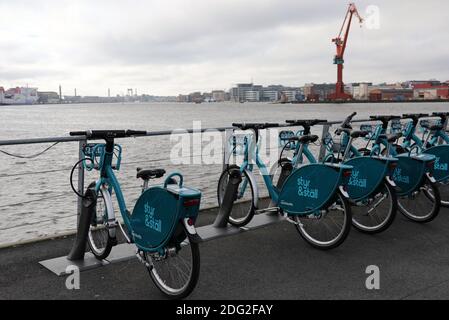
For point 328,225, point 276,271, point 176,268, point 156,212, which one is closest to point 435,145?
point 328,225

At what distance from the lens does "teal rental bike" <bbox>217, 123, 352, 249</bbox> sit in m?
4.35

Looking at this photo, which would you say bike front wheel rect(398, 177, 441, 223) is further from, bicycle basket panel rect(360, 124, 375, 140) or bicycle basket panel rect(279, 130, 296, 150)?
bicycle basket panel rect(279, 130, 296, 150)

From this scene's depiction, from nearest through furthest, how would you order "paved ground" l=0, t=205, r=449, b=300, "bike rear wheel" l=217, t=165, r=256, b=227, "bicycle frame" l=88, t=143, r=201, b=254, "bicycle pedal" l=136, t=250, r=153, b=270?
"bicycle frame" l=88, t=143, r=201, b=254 → "paved ground" l=0, t=205, r=449, b=300 → "bicycle pedal" l=136, t=250, r=153, b=270 → "bike rear wheel" l=217, t=165, r=256, b=227

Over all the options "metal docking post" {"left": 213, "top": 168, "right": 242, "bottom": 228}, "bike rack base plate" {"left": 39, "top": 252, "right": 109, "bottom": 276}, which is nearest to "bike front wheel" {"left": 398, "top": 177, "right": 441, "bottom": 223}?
"metal docking post" {"left": 213, "top": 168, "right": 242, "bottom": 228}

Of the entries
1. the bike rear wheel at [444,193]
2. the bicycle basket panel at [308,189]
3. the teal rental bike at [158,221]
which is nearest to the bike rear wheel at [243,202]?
the bicycle basket panel at [308,189]

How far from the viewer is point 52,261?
13.6ft

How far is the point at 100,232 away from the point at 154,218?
3.64ft

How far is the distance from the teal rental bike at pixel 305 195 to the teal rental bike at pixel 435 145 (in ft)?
6.68

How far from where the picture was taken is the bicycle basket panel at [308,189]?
4.37 metres

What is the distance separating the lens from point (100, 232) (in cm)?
436

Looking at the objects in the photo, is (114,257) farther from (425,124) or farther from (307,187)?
(425,124)
